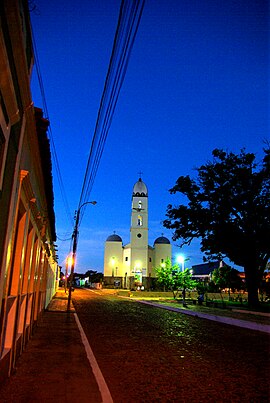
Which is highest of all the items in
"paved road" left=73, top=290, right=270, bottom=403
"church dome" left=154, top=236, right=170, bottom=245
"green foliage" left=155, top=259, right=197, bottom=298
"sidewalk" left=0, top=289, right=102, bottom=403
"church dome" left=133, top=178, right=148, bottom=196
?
"church dome" left=133, top=178, right=148, bottom=196

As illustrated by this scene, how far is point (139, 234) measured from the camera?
211 ft

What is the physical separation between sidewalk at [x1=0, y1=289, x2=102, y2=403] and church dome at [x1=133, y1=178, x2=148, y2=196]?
5698 centimetres

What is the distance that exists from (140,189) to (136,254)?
1315cm

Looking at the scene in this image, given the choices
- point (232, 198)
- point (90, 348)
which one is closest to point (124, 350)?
point (90, 348)

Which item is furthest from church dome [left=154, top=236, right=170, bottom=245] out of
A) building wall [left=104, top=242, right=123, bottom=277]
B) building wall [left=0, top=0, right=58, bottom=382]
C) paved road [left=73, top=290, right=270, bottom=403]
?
building wall [left=0, top=0, right=58, bottom=382]

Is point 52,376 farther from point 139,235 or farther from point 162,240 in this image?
point 162,240

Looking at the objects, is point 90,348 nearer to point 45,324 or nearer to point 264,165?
point 45,324

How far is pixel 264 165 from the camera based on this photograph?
25.1 meters

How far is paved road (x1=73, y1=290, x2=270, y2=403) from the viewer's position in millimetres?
5051

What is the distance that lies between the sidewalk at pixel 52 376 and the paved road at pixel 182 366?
388 millimetres

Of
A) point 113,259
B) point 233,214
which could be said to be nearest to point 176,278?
point 233,214

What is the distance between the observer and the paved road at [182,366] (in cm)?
505

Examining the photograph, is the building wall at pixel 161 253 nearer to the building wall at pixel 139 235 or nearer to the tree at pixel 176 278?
the building wall at pixel 139 235

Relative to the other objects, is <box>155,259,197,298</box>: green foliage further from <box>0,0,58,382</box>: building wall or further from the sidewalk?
<box>0,0,58,382</box>: building wall
